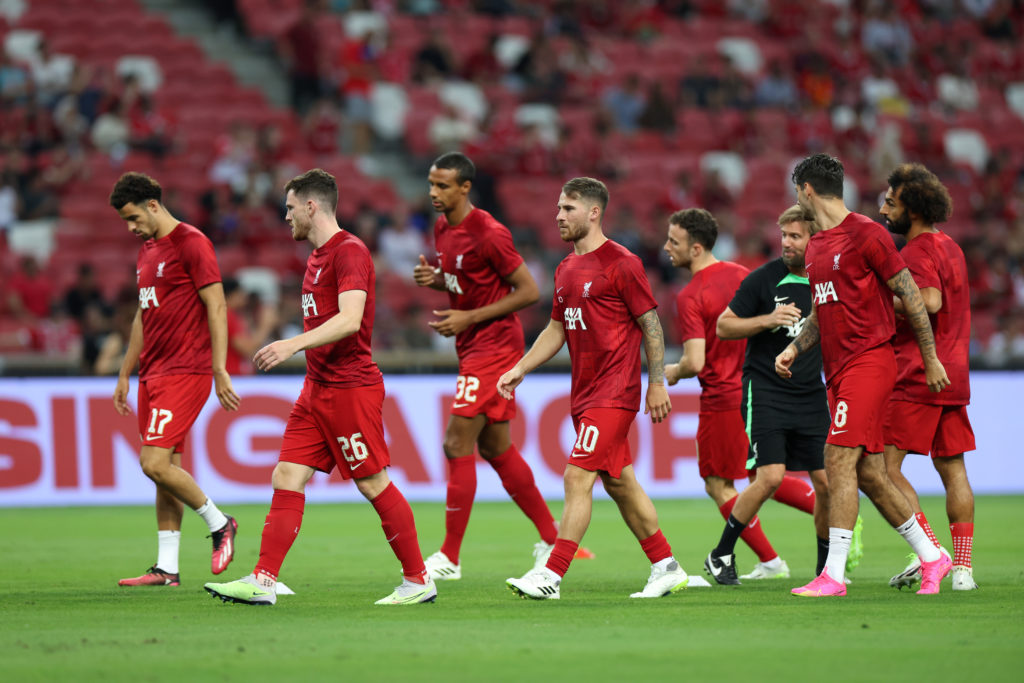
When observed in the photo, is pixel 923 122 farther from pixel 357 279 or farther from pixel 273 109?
pixel 357 279

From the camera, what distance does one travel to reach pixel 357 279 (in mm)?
7668

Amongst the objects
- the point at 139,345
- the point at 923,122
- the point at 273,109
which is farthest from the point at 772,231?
the point at 139,345


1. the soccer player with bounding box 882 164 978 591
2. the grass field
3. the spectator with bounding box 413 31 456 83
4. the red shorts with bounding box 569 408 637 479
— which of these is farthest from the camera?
the spectator with bounding box 413 31 456 83

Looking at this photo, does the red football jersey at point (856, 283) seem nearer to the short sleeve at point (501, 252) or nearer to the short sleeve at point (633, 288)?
the short sleeve at point (633, 288)

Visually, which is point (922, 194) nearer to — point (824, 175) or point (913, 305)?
point (824, 175)

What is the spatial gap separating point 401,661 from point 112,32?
66.0 ft

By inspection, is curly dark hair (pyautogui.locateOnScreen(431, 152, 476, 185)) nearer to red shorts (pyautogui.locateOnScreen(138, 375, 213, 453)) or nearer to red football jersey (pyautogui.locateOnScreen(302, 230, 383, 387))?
red football jersey (pyautogui.locateOnScreen(302, 230, 383, 387))

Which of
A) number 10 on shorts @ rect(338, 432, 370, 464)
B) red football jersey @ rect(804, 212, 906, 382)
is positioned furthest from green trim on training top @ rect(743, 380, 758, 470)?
number 10 on shorts @ rect(338, 432, 370, 464)

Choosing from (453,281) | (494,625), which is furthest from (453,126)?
(494,625)

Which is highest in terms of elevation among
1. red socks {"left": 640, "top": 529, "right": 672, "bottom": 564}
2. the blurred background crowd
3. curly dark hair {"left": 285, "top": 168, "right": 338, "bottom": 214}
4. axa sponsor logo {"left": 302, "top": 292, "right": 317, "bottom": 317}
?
the blurred background crowd

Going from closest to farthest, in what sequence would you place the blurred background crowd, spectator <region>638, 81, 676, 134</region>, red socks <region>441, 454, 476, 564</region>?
1. red socks <region>441, 454, 476, 564</region>
2. the blurred background crowd
3. spectator <region>638, 81, 676, 134</region>

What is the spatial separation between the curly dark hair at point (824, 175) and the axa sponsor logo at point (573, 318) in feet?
5.02

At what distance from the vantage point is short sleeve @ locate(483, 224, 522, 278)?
32.0 ft

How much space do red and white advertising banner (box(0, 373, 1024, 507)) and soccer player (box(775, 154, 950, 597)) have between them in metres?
7.64
